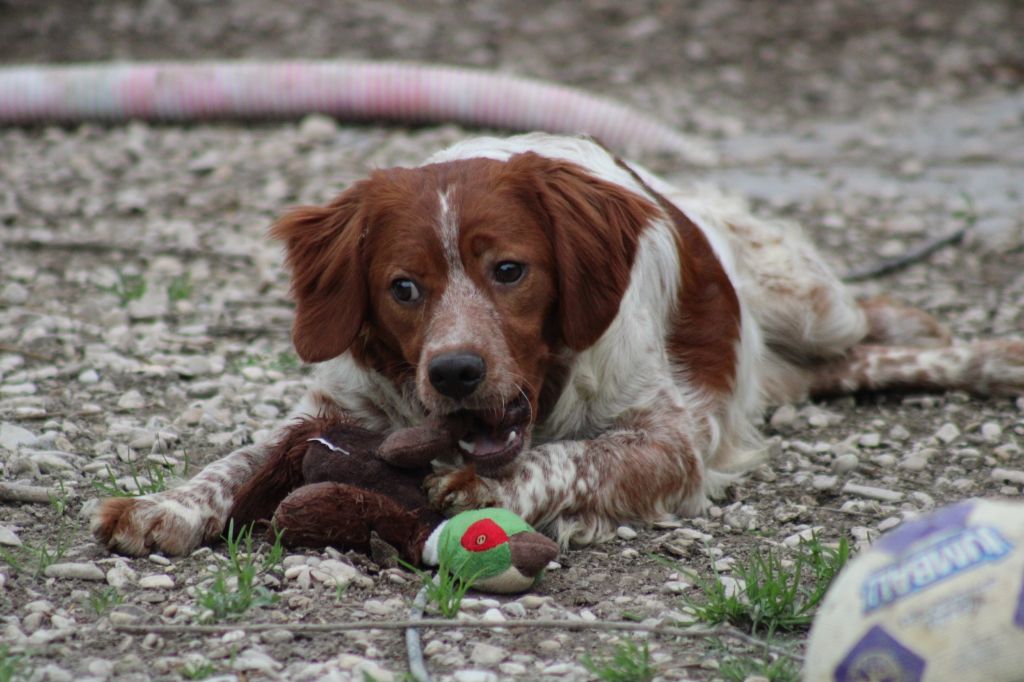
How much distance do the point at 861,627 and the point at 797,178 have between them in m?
6.04

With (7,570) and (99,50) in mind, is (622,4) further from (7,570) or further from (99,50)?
(7,570)

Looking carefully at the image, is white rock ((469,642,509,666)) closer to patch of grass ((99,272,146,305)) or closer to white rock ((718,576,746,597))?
white rock ((718,576,746,597))

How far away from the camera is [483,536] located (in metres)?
3.23

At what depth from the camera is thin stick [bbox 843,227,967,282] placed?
641 cm

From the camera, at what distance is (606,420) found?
161 inches

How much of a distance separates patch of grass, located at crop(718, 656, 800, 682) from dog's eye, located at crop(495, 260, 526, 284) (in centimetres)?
128

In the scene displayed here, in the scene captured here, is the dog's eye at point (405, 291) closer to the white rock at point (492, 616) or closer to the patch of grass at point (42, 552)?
the white rock at point (492, 616)

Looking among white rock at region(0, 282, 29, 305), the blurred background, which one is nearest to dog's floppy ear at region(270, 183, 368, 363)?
white rock at region(0, 282, 29, 305)

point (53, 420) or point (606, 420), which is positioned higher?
point (606, 420)

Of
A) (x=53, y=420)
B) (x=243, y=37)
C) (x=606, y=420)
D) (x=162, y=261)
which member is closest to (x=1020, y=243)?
(x=606, y=420)

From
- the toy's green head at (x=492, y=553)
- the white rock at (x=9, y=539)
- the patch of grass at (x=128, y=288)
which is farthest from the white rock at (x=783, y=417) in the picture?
the patch of grass at (x=128, y=288)

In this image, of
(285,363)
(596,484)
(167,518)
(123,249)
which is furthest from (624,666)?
(123,249)

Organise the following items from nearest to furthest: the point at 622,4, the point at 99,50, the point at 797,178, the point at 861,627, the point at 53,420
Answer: the point at 861,627 < the point at 53,420 < the point at 797,178 < the point at 99,50 < the point at 622,4

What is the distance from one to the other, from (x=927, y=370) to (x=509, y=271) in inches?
83.8
